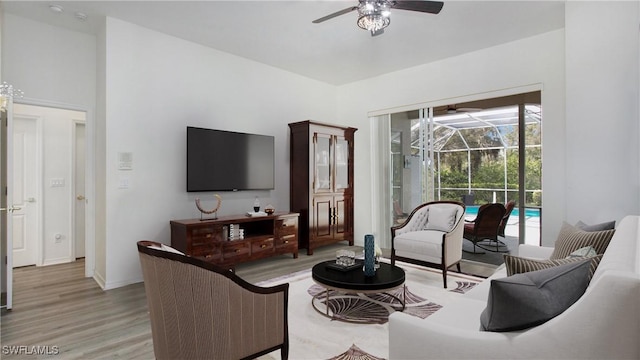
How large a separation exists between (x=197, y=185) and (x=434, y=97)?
355 cm

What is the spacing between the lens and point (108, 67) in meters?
3.62

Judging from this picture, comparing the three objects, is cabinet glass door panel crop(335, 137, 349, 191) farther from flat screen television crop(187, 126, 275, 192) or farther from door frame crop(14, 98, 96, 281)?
door frame crop(14, 98, 96, 281)

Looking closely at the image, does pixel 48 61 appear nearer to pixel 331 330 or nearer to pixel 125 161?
pixel 125 161

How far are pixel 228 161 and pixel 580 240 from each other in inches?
149

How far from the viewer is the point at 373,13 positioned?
2658 millimetres

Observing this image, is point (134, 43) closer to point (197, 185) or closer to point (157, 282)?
point (197, 185)

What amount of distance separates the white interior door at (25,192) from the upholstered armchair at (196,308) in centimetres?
397

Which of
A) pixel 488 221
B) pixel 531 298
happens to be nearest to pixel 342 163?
pixel 488 221

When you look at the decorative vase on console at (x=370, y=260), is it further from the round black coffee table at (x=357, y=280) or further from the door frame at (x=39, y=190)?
the door frame at (x=39, y=190)

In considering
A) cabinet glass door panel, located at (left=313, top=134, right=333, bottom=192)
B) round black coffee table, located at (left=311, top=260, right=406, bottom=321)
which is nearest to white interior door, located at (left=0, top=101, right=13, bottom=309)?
round black coffee table, located at (left=311, top=260, right=406, bottom=321)

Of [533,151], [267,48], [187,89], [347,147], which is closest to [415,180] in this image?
[347,147]

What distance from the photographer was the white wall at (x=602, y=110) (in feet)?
9.64

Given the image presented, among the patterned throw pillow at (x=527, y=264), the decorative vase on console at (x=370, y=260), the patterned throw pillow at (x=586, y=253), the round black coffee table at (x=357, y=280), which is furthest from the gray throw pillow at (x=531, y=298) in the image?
the decorative vase on console at (x=370, y=260)

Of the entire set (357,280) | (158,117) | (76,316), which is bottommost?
(76,316)
